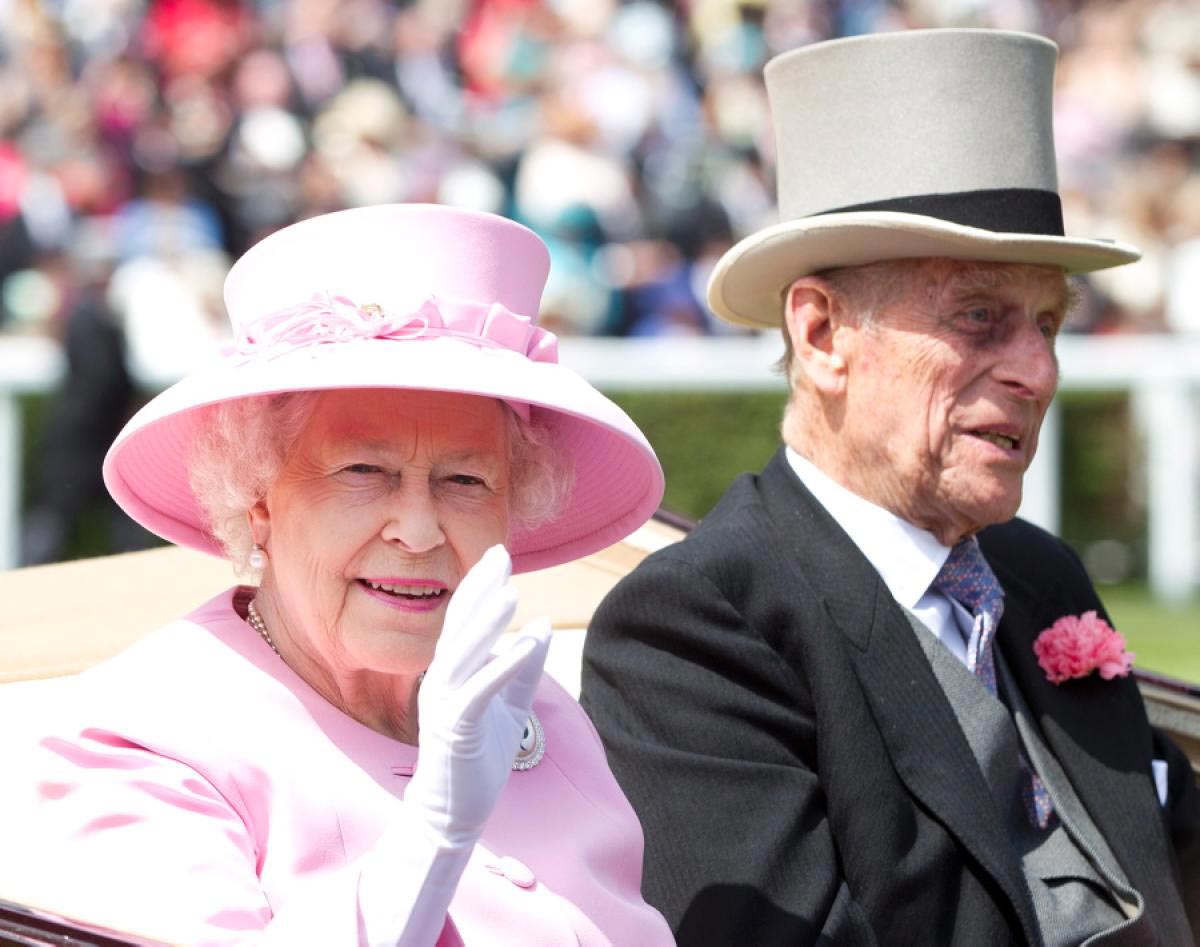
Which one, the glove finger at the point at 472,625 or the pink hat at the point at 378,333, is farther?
the pink hat at the point at 378,333

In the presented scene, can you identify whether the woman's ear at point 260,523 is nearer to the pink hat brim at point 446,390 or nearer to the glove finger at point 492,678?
the pink hat brim at point 446,390

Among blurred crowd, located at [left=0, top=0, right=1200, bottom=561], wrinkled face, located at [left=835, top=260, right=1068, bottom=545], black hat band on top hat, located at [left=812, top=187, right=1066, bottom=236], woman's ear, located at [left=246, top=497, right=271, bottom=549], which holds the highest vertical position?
black hat band on top hat, located at [left=812, top=187, right=1066, bottom=236]

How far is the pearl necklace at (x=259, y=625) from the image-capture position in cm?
233

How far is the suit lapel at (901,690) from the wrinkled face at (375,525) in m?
0.84

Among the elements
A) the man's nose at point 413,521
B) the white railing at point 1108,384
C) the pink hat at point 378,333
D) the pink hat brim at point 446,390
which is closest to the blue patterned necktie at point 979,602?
the pink hat brim at point 446,390

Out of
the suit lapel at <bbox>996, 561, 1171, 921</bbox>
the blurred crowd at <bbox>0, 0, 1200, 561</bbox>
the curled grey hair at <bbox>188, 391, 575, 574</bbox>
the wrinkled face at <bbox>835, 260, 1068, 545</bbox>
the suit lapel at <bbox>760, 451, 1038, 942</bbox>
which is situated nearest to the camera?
the curled grey hair at <bbox>188, 391, 575, 574</bbox>

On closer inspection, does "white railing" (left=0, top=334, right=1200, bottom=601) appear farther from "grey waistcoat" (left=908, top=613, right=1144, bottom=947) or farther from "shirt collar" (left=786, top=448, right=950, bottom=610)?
"grey waistcoat" (left=908, top=613, right=1144, bottom=947)

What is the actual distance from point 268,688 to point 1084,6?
11731mm

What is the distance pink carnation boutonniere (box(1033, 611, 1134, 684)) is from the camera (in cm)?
329

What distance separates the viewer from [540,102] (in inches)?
457

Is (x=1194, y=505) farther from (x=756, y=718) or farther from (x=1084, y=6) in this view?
(x=756, y=718)

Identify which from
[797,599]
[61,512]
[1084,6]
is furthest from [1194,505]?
[797,599]

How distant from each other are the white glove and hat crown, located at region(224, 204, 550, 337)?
0.51 m

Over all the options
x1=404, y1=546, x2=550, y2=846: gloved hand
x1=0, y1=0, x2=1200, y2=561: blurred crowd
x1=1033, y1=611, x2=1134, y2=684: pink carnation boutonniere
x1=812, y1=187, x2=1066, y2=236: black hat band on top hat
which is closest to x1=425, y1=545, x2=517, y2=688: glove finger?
x1=404, y1=546, x2=550, y2=846: gloved hand
